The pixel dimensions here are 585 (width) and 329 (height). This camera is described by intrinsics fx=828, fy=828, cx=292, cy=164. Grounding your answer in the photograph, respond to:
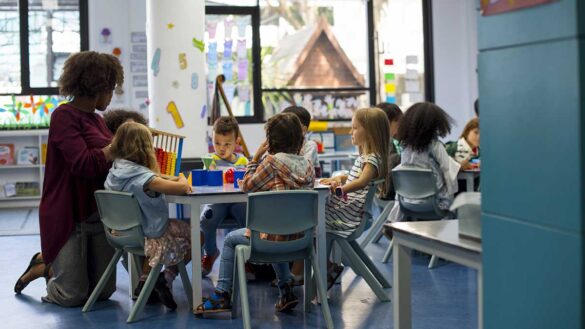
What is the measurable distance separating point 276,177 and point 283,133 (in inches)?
8.6

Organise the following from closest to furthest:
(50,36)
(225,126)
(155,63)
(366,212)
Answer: (366,212) → (225,126) → (155,63) → (50,36)

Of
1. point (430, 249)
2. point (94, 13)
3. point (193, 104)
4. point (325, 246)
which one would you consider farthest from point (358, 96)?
point (430, 249)

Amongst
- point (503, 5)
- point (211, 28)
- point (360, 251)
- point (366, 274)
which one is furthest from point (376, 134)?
point (211, 28)

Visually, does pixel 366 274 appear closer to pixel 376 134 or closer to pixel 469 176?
pixel 376 134

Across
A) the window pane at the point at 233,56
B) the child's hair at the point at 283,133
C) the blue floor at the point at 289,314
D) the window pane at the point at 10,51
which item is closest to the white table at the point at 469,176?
the blue floor at the point at 289,314

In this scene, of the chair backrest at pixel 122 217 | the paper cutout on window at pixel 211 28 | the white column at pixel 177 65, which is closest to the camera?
the chair backrest at pixel 122 217

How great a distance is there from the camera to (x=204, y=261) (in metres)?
5.11

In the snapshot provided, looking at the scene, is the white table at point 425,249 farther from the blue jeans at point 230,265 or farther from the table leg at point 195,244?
the table leg at point 195,244

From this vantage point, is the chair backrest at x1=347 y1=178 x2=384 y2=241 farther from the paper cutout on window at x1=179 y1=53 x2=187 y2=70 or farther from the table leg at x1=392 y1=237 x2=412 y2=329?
the paper cutout on window at x1=179 y1=53 x2=187 y2=70

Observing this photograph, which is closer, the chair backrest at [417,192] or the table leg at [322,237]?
the table leg at [322,237]

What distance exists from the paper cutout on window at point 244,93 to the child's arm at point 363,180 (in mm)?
5838

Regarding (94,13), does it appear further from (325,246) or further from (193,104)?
(325,246)

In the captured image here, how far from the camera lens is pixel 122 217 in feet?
13.0

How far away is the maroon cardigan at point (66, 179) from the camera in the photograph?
Result: 4258 mm
